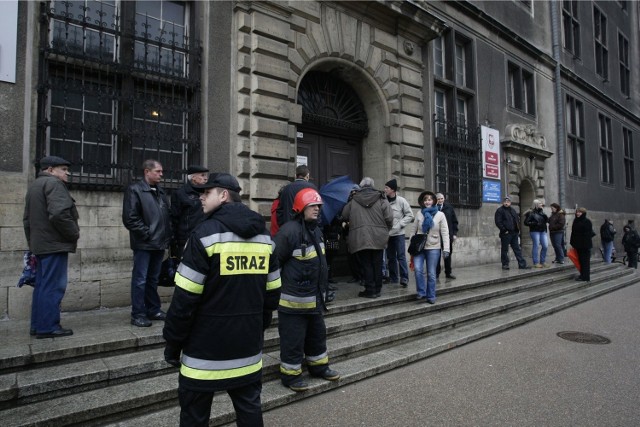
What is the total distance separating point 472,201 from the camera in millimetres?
12188

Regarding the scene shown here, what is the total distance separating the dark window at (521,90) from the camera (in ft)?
48.5

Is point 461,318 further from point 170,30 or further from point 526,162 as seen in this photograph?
point 526,162

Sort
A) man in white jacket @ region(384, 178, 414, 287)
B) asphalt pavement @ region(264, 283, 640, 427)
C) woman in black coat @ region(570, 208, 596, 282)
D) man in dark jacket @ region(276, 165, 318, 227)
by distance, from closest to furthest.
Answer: asphalt pavement @ region(264, 283, 640, 427) < man in dark jacket @ region(276, 165, 318, 227) < man in white jacket @ region(384, 178, 414, 287) < woman in black coat @ region(570, 208, 596, 282)

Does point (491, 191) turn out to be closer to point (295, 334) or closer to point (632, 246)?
point (632, 246)

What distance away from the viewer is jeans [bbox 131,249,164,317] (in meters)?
4.80

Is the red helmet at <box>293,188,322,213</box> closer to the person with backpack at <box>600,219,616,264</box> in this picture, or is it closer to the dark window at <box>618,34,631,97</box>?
the person with backpack at <box>600,219,616,264</box>

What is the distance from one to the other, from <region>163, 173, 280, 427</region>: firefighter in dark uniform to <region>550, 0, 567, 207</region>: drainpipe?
16684mm

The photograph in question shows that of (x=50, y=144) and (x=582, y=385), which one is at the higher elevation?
(x=50, y=144)

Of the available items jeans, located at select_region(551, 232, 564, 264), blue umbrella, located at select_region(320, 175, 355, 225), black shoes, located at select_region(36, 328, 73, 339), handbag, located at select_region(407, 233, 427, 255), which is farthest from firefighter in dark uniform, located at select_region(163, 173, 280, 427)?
jeans, located at select_region(551, 232, 564, 264)

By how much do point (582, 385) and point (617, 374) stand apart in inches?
28.1

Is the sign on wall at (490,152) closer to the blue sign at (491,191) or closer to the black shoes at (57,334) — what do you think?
the blue sign at (491,191)

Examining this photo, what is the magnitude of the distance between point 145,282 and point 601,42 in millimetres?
25226

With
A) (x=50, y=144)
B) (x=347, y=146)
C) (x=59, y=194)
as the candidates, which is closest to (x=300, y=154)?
(x=347, y=146)

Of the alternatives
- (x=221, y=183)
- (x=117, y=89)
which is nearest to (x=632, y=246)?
(x=117, y=89)
